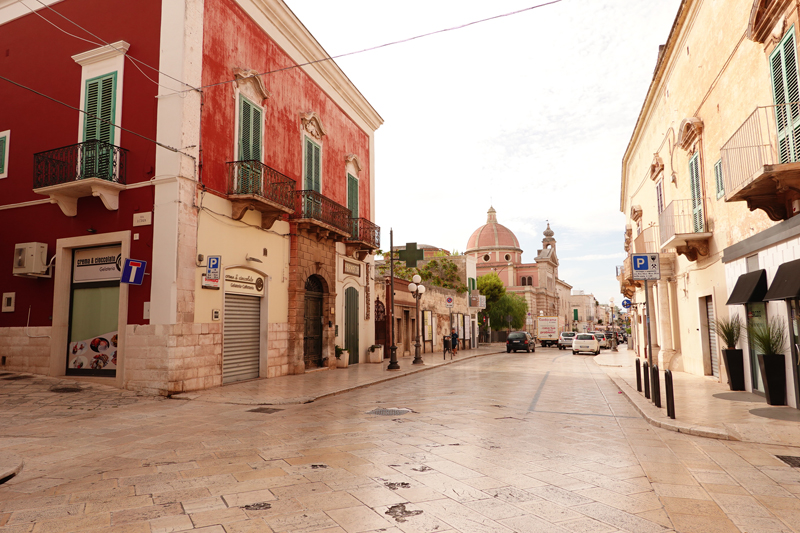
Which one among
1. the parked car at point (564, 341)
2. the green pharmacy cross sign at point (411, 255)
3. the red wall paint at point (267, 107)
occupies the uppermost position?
the red wall paint at point (267, 107)

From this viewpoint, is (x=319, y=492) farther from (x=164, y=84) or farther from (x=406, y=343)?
(x=406, y=343)

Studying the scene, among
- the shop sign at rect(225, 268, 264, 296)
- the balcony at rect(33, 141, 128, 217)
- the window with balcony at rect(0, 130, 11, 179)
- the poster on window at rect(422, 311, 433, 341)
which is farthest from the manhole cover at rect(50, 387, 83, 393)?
the poster on window at rect(422, 311, 433, 341)

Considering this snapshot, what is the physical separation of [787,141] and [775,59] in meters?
1.65

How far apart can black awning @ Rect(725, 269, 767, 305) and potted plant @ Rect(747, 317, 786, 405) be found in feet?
1.98

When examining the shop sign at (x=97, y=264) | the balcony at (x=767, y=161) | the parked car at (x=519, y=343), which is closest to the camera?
the balcony at (x=767, y=161)

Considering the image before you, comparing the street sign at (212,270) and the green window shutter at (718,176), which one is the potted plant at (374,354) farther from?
the green window shutter at (718,176)

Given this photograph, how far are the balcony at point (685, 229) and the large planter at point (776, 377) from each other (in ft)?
17.0

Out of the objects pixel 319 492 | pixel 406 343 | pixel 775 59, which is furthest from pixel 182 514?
pixel 406 343

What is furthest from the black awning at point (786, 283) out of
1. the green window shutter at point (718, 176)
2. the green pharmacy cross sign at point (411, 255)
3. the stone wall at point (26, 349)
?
the stone wall at point (26, 349)

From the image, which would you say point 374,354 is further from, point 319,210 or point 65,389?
point 65,389

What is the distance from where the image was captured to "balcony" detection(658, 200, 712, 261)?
13.8 m

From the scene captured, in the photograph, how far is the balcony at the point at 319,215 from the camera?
16.2 metres

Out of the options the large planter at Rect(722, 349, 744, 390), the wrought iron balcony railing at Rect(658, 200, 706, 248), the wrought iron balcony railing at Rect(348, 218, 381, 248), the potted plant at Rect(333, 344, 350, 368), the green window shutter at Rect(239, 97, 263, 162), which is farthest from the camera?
the wrought iron balcony railing at Rect(348, 218, 381, 248)

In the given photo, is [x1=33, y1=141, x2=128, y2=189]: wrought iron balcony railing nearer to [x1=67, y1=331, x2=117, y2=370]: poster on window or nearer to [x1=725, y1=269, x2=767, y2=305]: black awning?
[x1=67, y1=331, x2=117, y2=370]: poster on window
